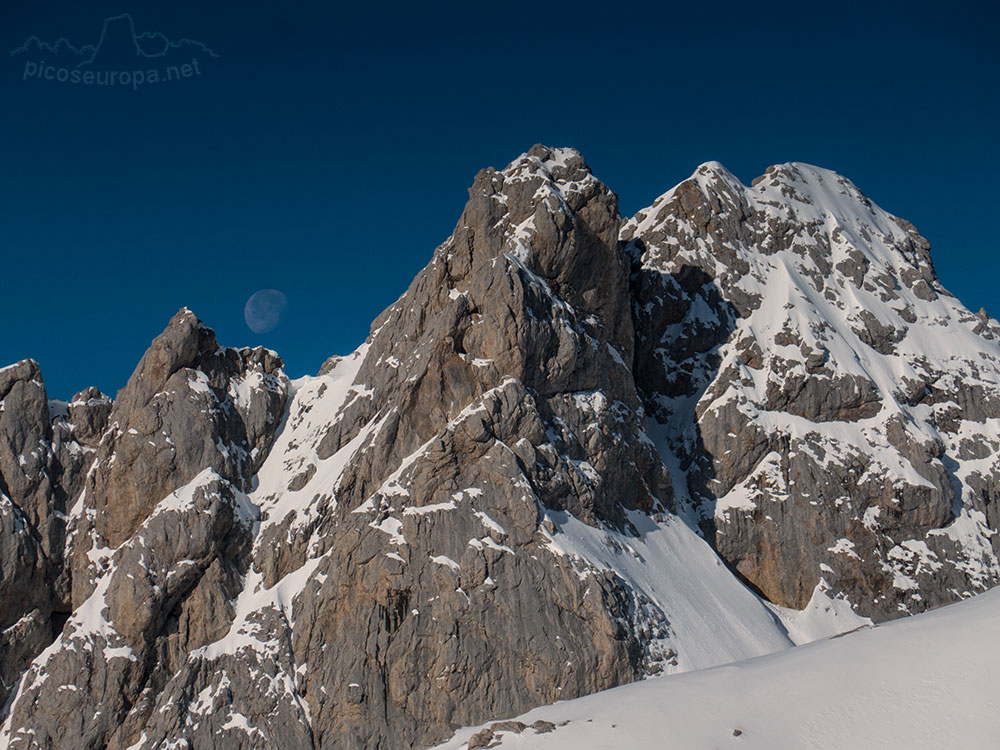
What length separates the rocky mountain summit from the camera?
52031 mm

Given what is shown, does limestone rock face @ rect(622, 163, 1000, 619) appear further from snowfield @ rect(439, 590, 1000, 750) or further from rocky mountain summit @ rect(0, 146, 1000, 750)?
snowfield @ rect(439, 590, 1000, 750)

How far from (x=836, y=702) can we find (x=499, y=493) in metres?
26.9

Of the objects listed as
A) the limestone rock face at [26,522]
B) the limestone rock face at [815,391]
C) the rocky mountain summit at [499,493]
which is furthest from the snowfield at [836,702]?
the limestone rock face at [26,522]

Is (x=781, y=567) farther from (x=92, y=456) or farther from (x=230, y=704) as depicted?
(x=92, y=456)

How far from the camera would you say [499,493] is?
55.4 meters

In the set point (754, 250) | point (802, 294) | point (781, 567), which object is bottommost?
point (781, 567)

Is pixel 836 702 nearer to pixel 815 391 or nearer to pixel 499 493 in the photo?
pixel 499 493

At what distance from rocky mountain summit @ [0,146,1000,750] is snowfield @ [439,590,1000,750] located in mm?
16525

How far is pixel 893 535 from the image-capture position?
6881cm

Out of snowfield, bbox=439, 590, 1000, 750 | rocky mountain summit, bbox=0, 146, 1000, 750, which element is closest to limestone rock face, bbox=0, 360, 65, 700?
rocky mountain summit, bbox=0, 146, 1000, 750

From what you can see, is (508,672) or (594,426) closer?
(508,672)

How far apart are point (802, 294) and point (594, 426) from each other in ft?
97.3

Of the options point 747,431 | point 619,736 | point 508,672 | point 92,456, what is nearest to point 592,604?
point 508,672

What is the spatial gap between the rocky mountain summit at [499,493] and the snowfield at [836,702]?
1652 cm
